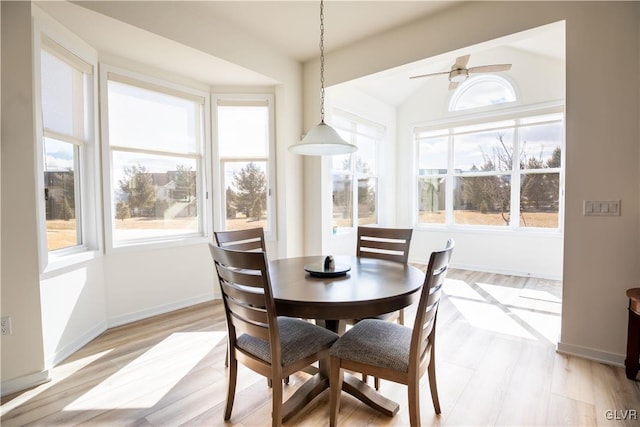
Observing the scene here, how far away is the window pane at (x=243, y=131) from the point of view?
3736 mm

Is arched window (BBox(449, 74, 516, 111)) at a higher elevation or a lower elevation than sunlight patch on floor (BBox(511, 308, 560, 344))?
higher

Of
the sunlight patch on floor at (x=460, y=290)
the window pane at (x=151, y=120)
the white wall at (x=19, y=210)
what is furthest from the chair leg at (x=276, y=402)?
the sunlight patch on floor at (x=460, y=290)

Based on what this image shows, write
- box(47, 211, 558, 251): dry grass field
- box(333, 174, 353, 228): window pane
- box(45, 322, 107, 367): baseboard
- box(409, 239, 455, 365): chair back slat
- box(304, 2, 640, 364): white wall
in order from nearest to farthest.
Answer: box(409, 239, 455, 365): chair back slat → box(304, 2, 640, 364): white wall → box(45, 322, 107, 367): baseboard → box(47, 211, 558, 251): dry grass field → box(333, 174, 353, 228): window pane

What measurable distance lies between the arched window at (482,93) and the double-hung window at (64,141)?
5127 mm

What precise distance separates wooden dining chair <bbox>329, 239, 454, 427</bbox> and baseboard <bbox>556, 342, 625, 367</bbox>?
55.0 inches

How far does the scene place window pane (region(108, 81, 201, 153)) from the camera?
3.02 meters

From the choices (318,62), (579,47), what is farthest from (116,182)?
(579,47)

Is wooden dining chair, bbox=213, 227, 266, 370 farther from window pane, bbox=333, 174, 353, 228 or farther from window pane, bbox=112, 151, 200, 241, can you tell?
window pane, bbox=333, 174, 353, 228

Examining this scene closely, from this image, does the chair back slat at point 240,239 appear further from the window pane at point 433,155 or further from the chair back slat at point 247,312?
the window pane at point 433,155

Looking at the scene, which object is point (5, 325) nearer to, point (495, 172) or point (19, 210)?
point (19, 210)

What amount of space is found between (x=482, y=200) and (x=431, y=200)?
850 millimetres

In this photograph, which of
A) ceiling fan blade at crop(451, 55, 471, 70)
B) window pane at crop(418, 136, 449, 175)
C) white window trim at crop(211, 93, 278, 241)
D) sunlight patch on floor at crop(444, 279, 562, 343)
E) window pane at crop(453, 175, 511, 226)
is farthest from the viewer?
window pane at crop(418, 136, 449, 175)

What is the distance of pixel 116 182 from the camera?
3039 mm

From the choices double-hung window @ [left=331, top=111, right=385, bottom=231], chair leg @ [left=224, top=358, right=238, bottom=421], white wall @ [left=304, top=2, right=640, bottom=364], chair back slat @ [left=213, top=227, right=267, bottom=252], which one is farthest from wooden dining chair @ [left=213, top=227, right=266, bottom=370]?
white wall @ [left=304, top=2, right=640, bottom=364]
